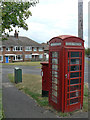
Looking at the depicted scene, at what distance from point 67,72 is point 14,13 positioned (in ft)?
13.5

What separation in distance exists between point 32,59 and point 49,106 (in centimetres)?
3732

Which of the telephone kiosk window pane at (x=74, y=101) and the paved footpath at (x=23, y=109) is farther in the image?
the telephone kiosk window pane at (x=74, y=101)

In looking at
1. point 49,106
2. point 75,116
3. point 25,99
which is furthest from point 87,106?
point 25,99

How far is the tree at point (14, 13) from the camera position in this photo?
6424mm

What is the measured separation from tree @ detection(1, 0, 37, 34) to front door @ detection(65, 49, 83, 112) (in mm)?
3597

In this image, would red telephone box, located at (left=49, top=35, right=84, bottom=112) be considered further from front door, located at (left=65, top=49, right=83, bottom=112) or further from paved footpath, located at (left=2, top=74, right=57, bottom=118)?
paved footpath, located at (left=2, top=74, right=57, bottom=118)

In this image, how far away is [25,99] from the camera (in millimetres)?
6238

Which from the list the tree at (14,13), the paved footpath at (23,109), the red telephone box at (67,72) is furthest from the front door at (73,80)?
the tree at (14,13)

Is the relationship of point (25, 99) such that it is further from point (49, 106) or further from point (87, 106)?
point (87, 106)

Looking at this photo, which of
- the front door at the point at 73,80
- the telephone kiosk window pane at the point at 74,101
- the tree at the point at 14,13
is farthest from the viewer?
the tree at the point at 14,13

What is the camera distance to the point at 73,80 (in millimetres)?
4980

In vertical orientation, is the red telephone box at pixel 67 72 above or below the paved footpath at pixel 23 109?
above

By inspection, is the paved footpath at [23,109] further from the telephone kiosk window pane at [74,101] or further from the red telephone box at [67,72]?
the telephone kiosk window pane at [74,101]

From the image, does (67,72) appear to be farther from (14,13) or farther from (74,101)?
(14,13)
